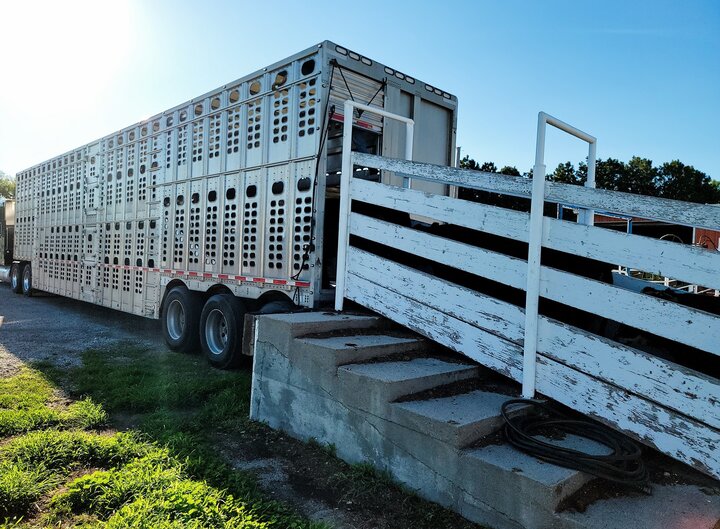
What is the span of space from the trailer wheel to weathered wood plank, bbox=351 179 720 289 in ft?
47.7

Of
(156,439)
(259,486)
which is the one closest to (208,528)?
(259,486)

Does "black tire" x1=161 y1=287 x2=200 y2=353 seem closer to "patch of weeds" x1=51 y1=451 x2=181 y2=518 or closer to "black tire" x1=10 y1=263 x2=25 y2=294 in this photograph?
"patch of weeds" x1=51 y1=451 x2=181 y2=518

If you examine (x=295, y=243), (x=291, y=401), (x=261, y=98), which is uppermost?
(x=261, y=98)

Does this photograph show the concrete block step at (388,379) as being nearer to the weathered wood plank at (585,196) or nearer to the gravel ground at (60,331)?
the weathered wood plank at (585,196)

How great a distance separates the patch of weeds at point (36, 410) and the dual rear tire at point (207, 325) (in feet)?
5.63

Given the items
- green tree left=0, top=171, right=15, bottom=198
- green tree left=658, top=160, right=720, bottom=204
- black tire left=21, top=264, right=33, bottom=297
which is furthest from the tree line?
green tree left=0, top=171, right=15, bottom=198

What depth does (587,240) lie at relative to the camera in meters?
3.36

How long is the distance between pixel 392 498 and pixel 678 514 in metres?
1.57

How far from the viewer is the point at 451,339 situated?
413 centimetres

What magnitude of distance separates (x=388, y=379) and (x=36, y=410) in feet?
11.0

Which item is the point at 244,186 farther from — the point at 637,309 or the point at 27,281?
the point at 27,281

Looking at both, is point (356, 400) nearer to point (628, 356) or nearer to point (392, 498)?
point (392, 498)

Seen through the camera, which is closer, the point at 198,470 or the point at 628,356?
the point at 628,356

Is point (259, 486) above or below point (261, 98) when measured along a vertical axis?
below
